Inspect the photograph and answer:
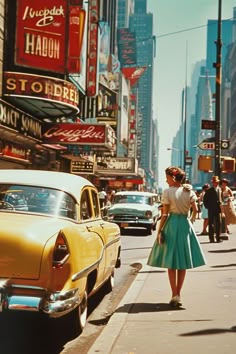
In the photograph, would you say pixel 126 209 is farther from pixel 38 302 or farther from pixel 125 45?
pixel 125 45

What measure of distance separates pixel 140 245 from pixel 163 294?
905 centimetres

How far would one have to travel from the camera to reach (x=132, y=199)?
2295 cm

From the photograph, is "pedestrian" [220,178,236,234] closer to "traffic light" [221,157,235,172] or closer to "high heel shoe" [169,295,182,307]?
"traffic light" [221,157,235,172]

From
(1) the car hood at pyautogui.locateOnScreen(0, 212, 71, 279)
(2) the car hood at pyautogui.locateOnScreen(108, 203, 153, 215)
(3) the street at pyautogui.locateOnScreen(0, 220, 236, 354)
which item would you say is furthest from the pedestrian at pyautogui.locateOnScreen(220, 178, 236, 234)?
(1) the car hood at pyautogui.locateOnScreen(0, 212, 71, 279)

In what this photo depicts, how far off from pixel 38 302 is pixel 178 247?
2712 millimetres

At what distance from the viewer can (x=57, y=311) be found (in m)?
5.37

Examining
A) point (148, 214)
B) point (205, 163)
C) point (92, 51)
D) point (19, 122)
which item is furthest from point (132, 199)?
point (92, 51)

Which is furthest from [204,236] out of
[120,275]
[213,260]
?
[120,275]

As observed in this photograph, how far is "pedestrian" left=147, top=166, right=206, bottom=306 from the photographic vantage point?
7523 mm

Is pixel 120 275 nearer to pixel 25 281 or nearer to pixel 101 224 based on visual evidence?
pixel 101 224

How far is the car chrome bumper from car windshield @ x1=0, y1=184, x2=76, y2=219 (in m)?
1.09

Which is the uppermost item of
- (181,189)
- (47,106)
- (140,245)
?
(47,106)

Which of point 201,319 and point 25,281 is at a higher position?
point 25,281

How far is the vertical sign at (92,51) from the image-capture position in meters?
40.7
